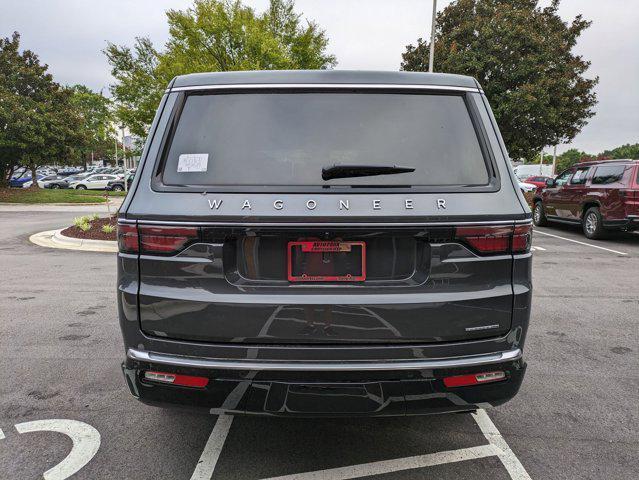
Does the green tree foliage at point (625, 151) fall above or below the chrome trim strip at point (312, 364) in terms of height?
above

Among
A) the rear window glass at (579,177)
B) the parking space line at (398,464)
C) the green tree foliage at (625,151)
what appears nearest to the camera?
the parking space line at (398,464)

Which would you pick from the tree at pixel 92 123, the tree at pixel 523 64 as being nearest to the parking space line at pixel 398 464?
the tree at pixel 92 123

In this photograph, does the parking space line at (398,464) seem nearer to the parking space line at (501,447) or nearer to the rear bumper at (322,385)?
the parking space line at (501,447)

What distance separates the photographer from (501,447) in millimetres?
2824

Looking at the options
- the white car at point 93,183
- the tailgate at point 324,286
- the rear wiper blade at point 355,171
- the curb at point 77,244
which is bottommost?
the curb at point 77,244

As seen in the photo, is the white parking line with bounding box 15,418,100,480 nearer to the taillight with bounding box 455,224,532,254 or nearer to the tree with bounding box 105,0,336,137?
the taillight with bounding box 455,224,532,254

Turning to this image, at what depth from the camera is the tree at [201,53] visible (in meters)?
17.7

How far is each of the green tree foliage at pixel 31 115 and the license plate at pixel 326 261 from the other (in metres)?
26.1

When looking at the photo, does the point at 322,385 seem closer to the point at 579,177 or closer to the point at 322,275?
the point at 322,275

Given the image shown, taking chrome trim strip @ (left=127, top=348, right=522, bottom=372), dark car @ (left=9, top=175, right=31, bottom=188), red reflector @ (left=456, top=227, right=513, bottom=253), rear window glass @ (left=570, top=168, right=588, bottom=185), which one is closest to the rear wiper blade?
red reflector @ (left=456, top=227, right=513, bottom=253)

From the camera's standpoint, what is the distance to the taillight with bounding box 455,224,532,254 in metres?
2.21

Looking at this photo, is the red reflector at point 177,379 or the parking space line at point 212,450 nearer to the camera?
the red reflector at point 177,379

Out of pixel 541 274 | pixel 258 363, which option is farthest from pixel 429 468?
pixel 541 274

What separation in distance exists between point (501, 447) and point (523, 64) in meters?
23.7
